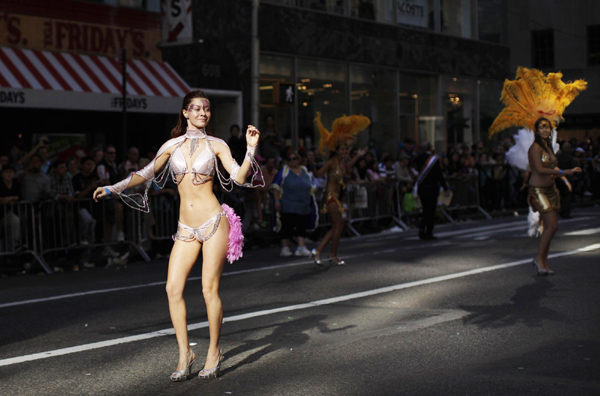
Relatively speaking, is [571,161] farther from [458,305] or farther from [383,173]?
[458,305]

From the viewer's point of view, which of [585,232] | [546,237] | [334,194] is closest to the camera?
[546,237]

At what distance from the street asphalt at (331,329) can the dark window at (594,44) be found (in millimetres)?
35997

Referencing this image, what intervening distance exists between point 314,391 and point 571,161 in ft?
55.2

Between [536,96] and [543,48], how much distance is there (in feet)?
124

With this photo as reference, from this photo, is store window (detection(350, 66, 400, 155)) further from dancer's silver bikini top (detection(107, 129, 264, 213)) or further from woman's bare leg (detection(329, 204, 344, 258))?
dancer's silver bikini top (detection(107, 129, 264, 213))

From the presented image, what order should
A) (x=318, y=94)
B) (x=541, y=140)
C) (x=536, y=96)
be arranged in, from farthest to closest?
1. (x=318, y=94)
2. (x=536, y=96)
3. (x=541, y=140)

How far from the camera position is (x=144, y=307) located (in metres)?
9.95

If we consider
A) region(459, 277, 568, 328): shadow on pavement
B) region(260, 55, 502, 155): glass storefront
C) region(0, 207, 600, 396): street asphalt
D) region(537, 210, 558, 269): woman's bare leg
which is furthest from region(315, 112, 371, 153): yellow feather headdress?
region(260, 55, 502, 155): glass storefront

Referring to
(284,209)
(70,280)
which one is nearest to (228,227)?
(70,280)

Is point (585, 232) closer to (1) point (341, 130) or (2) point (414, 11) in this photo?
Result: (1) point (341, 130)

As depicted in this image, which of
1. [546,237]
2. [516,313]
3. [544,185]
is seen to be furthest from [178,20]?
[516,313]

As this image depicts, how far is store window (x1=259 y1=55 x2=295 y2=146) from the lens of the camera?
25.7m

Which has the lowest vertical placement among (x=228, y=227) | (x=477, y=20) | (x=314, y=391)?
(x=314, y=391)

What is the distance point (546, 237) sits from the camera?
11547 mm
